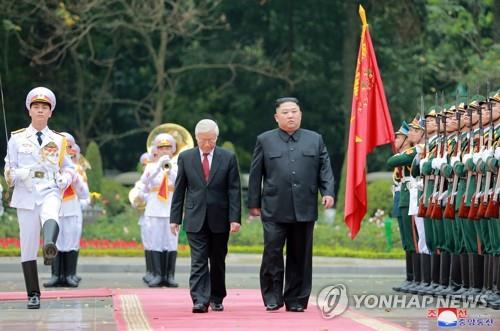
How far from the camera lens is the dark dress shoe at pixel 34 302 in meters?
14.5

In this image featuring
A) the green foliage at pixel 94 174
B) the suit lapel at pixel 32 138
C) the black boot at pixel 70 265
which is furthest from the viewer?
the green foliage at pixel 94 174

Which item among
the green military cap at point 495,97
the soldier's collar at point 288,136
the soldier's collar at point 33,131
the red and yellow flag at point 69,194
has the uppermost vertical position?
the green military cap at point 495,97

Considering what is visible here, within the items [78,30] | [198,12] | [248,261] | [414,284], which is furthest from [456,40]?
[414,284]

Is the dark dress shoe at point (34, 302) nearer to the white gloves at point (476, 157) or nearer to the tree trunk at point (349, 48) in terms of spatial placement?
the white gloves at point (476, 157)

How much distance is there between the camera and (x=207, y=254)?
14.5 meters

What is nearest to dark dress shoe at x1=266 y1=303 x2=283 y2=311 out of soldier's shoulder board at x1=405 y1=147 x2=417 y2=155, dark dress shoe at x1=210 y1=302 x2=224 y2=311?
dark dress shoe at x1=210 y1=302 x2=224 y2=311

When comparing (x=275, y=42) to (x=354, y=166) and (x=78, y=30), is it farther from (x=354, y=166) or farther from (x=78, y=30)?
(x=354, y=166)

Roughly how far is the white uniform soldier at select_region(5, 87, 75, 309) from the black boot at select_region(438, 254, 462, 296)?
443cm

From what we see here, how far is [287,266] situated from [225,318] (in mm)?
1248

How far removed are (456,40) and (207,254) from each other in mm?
26148

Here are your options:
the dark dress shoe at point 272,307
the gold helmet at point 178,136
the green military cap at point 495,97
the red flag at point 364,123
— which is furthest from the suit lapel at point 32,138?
the gold helmet at point 178,136

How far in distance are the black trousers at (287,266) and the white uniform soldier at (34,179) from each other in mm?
2115

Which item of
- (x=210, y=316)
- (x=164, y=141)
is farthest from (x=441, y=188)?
(x=164, y=141)

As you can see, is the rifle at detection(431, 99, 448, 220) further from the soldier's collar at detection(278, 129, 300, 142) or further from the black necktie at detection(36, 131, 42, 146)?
the black necktie at detection(36, 131, 42, 146)
